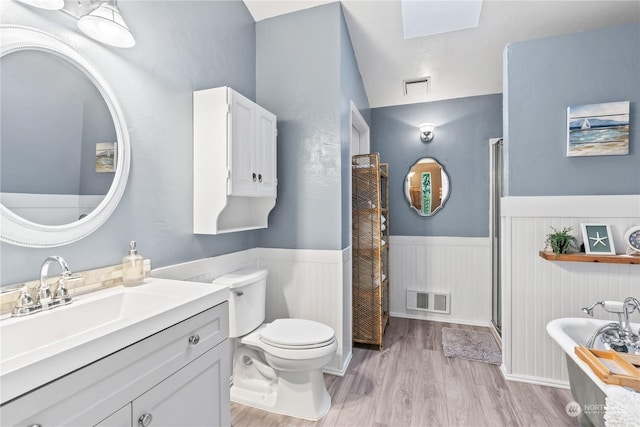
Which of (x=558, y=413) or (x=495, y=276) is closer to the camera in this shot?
(x=558, y=413)

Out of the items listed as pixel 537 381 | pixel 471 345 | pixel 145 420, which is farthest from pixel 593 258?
pixel 145 420

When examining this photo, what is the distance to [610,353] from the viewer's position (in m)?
1.41

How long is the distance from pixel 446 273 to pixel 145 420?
3120mm

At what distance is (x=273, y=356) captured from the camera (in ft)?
5.80

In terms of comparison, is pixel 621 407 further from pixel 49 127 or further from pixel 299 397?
pixel 49 127

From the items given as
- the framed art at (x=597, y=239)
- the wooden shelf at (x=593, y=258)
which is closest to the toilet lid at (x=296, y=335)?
the wooden shelf at (x=593, y=258)

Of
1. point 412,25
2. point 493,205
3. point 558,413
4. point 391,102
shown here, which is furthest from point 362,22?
point 558,413

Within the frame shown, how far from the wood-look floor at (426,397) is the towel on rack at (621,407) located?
2.28 ft

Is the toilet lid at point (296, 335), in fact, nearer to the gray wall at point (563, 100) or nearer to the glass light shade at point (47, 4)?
the gray wall at point (563, 100)

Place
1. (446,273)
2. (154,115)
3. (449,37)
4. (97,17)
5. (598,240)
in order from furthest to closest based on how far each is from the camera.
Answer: (446,273) < (449,37) < (598,240) < (154,115) < (97,17)

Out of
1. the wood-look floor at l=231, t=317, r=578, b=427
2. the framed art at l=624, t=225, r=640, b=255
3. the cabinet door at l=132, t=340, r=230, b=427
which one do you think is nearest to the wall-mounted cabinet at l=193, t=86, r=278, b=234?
the cabinet door at l=132, t=340, r=230, b=427

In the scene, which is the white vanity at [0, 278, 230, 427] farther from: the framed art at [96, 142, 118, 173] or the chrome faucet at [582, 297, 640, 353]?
the chrome faucet at [582, 297, 640, 353]

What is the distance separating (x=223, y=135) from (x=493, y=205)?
2.67 m

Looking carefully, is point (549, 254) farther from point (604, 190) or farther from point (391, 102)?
point (391, 102)
